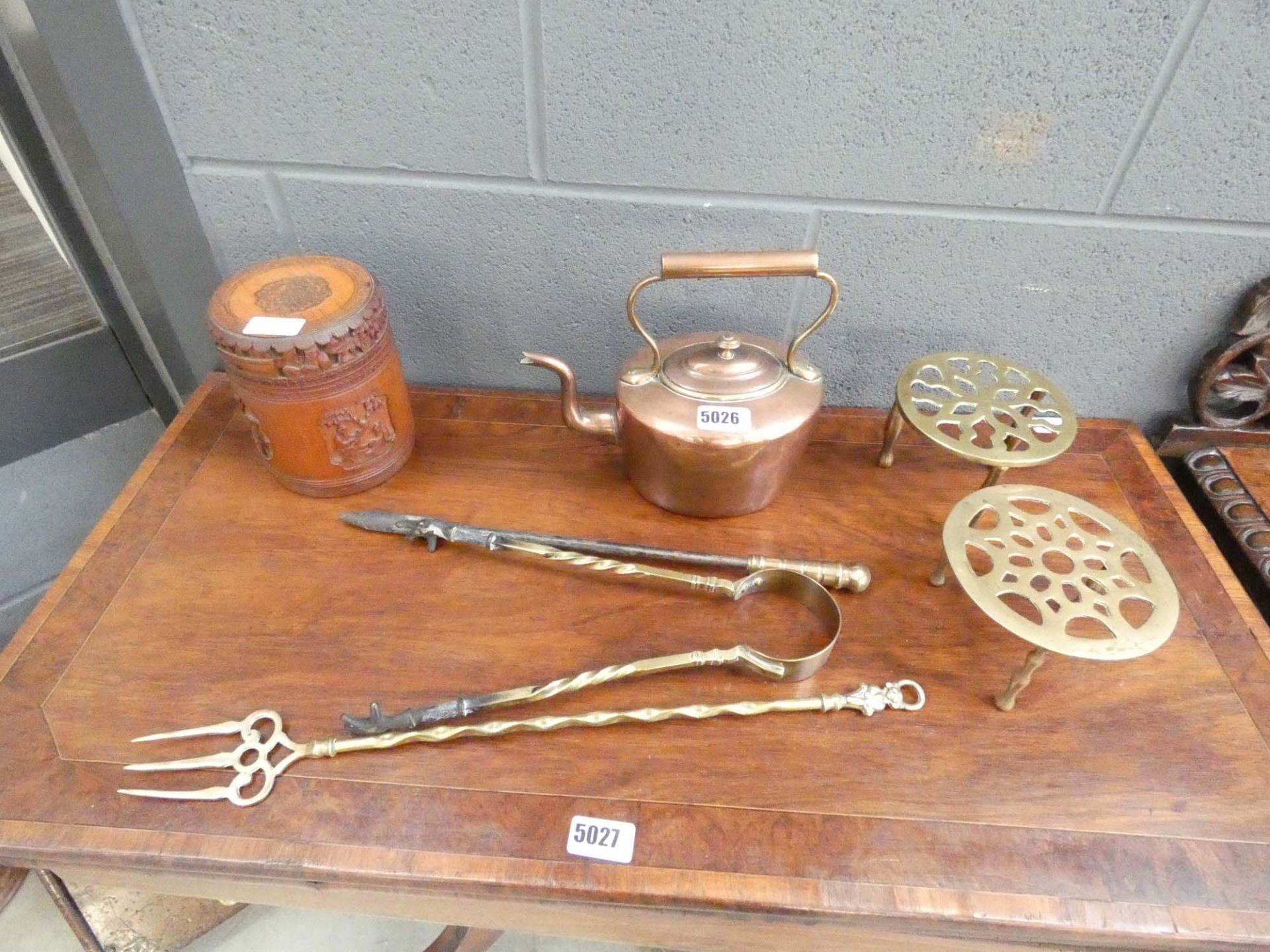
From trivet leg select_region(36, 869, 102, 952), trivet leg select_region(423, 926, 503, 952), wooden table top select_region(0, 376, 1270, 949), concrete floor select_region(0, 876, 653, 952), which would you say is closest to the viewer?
wooden table top select_region(0, 376, 1270, 949)

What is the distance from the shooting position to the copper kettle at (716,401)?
69 centimetres

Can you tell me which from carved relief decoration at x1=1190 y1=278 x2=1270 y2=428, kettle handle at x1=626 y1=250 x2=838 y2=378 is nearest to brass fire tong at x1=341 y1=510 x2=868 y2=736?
kettle handle at x1=626 y1=250 x2=838 y2=378

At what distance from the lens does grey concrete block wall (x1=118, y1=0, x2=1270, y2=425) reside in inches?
28.0

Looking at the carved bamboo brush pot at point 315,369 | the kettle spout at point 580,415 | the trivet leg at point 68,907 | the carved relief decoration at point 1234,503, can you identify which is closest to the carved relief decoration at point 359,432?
the carved bamboo brush pot at point 315,369

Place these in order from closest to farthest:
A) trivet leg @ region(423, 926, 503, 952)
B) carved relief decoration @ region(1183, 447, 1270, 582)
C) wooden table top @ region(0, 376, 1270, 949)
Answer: wooden table top @ region(0, 376, 1270, 949), carved relief decoration @ region(1183, 447, 1270, 582), trivet leg @ region(423, 926, 503, 952)

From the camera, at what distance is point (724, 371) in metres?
0.72

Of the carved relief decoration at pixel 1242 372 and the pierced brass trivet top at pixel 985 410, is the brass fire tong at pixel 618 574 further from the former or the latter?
the carved relief decoration at pixel 1242 372

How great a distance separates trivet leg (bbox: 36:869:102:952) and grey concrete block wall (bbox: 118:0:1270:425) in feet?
2.19

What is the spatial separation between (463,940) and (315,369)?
761 mm

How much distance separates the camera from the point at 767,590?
0.74 meters

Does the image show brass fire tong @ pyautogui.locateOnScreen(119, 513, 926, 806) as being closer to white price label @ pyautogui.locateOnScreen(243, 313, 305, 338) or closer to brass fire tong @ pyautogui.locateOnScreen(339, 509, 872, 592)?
brass fire tong @ pyautogui.locateOnScreen(339, 509, 872, 592)

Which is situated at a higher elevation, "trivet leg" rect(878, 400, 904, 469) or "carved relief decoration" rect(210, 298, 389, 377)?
"carved relief decoration" rect(210, 298, 389, 377)

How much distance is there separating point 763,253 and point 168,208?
0.69 m

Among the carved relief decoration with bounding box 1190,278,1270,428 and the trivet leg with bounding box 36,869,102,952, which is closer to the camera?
the trivet leg with bounding box 36,869,102,952
